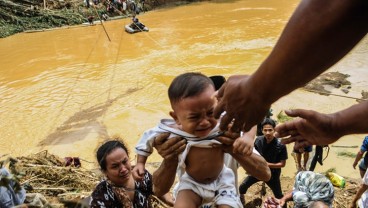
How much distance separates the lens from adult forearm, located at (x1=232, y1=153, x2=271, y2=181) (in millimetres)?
1919

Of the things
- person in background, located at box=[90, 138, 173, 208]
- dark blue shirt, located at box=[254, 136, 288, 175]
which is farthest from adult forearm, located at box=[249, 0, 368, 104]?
dark blue shirt, located at box=[254, 136, 288, 175]

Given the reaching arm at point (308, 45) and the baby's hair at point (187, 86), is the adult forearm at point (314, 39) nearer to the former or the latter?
the reaching arm at point (308, 45)

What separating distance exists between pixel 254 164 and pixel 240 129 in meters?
0.96

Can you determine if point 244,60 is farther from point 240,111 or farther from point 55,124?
point 240,111

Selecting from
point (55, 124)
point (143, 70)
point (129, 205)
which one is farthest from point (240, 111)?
point (143, 70)

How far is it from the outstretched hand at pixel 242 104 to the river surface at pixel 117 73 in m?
5.18

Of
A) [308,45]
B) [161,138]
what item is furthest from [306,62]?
[161,138]

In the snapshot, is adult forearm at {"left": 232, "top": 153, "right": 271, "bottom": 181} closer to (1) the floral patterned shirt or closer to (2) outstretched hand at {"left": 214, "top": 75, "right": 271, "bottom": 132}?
(2) outstretched hand at {"left": 214, "top": 75, "right": 271, "bottom": 132}

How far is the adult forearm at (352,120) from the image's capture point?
108cm

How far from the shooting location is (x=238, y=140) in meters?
1.78

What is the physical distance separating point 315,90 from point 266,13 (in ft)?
43.4

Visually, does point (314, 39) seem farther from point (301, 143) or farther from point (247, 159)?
point (247, 159)

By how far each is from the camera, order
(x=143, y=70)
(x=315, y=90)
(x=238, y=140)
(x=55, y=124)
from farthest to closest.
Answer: (x=143, y=70) < (x=315, y=90) < (x=55, y=124) < (x=238, y=140)

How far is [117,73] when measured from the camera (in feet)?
40.8
